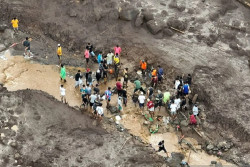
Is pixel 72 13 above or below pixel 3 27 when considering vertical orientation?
above

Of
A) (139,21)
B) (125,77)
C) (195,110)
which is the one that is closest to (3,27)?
(139,21)

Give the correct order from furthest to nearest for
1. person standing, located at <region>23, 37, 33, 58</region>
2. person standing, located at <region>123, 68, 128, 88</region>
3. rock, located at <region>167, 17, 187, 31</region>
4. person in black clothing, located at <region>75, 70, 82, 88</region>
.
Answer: rock, located at <region>167, 17, 187, 31</region>, person standing, located at <region>23, 37, 33, 58</region>, person standing, located at <region>123, 68, 128, 88</region>, person in black clothing, located at <region>75, 70, 82, 88</region>

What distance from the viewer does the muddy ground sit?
21.6 m

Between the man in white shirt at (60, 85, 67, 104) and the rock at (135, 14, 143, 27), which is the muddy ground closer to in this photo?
the rock at (135, 14, 143, 27)

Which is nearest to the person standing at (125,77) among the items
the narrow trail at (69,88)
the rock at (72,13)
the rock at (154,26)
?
the narrow trail at (69,88)

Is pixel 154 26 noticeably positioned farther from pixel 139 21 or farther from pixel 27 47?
pixel 27 47

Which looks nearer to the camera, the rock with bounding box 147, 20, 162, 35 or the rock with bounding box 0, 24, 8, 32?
the rock with bounding box 147, 20, 162, 35

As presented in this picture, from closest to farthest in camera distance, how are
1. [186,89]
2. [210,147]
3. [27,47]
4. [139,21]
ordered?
[210,147]
[186,89]
[27,47]
[139,21]

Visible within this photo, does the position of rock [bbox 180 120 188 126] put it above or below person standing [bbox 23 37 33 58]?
below

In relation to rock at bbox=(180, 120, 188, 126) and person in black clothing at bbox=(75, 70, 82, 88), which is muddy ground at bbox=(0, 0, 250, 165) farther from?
person in black clothing at bbox=(75, 70, 82, 88)

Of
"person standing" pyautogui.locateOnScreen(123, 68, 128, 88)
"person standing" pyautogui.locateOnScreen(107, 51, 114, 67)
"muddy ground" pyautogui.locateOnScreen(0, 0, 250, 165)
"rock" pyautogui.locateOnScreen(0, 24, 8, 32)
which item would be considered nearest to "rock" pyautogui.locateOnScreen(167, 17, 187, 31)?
"muddy ground" pyautogui.locateOnScreen(0, 0, 250, 165)

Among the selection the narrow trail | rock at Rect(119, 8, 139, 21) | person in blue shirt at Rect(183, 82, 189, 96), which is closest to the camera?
the narrow trail

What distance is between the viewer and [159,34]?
78.1 feet

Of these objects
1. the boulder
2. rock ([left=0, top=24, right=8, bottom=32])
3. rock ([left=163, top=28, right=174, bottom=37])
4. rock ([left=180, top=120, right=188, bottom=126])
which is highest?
rock ([left=163, top=28, right=174, bottom=37])
